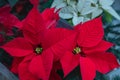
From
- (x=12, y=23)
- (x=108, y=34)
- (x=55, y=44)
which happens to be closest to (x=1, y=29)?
(x=12, y=23)

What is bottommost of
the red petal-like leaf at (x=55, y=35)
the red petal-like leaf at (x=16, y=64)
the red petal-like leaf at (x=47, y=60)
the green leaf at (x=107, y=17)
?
the green leaf at (x=107, y=17)

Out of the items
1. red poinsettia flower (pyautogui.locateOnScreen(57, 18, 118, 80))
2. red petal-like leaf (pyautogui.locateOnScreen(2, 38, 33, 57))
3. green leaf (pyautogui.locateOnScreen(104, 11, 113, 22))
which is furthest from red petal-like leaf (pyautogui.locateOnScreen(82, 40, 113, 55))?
green leaf (pyautogui.locateOnScreen(104, 11, 113, 22))

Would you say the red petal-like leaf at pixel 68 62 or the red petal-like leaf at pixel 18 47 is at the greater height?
the red petal-like leaf at pixel 18 47

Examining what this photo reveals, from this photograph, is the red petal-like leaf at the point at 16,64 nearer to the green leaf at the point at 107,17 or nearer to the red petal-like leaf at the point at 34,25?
the red petal-like leaf at the point at 34,25

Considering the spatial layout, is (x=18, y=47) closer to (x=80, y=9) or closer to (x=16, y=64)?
(x=16, y=64)

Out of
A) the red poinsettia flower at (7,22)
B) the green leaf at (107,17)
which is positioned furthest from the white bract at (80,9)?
the red poinsettia flower at (7,22)

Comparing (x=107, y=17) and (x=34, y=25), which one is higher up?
(x=34, y=25)

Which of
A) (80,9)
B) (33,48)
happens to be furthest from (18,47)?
(80,9)

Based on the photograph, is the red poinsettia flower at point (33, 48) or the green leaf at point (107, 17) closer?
the red poinsettia flower at point (33, 48)
